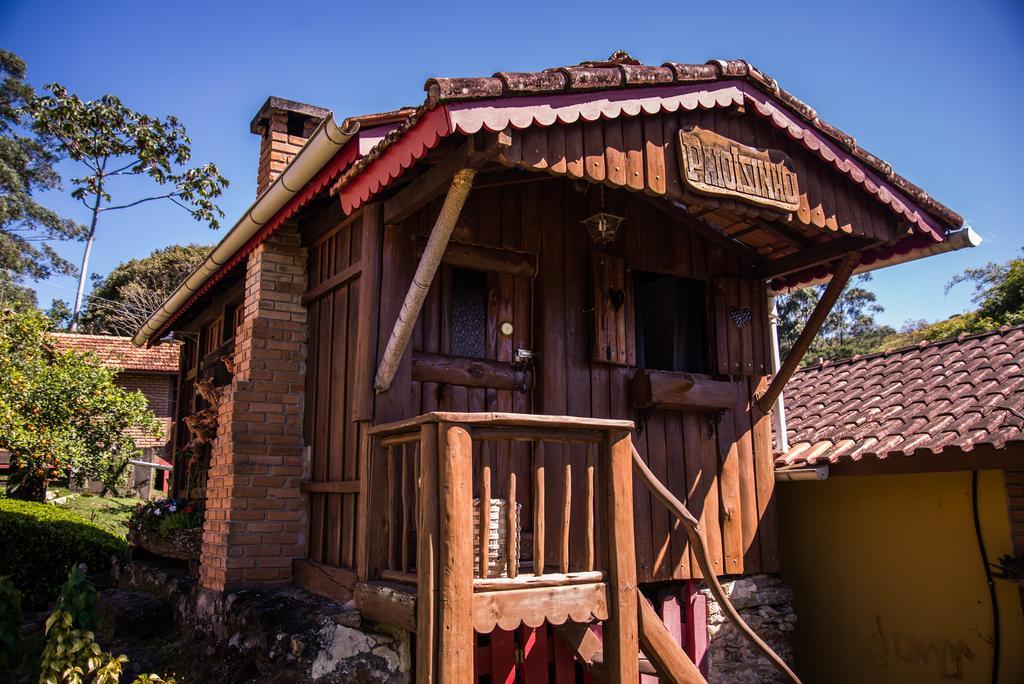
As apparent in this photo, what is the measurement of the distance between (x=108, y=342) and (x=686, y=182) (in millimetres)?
21449

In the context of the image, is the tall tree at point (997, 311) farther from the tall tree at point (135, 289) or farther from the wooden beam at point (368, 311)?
the tall tree at point (135, 289)

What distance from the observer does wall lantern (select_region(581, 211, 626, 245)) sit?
5.87 metres

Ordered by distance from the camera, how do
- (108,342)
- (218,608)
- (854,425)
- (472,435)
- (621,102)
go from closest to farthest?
(472,435) < (621,102) < (218,608) < (854,425) < (108,342)

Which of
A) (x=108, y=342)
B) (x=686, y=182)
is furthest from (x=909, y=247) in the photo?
(x=108, y=342)

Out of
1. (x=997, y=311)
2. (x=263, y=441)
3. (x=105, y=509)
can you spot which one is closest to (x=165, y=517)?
(x=263, y=441)

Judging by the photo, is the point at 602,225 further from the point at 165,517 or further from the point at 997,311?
the point at 997,311

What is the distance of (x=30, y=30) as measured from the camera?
28031 mm

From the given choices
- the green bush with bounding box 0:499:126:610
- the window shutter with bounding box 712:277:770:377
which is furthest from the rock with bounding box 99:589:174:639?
the window shutter with bounding box 712:277:770:377

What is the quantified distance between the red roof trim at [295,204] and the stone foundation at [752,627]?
14.1 feet

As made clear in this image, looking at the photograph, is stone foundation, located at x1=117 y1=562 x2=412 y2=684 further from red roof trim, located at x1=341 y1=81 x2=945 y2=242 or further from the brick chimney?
the brick chimney

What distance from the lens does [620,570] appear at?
13.7ft

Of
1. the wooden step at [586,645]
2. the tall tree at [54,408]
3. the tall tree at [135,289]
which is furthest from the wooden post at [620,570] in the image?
the tall tree at [135,289]

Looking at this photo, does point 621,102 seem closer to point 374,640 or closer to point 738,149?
point 738,149

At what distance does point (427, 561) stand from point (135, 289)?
29.1 metres
